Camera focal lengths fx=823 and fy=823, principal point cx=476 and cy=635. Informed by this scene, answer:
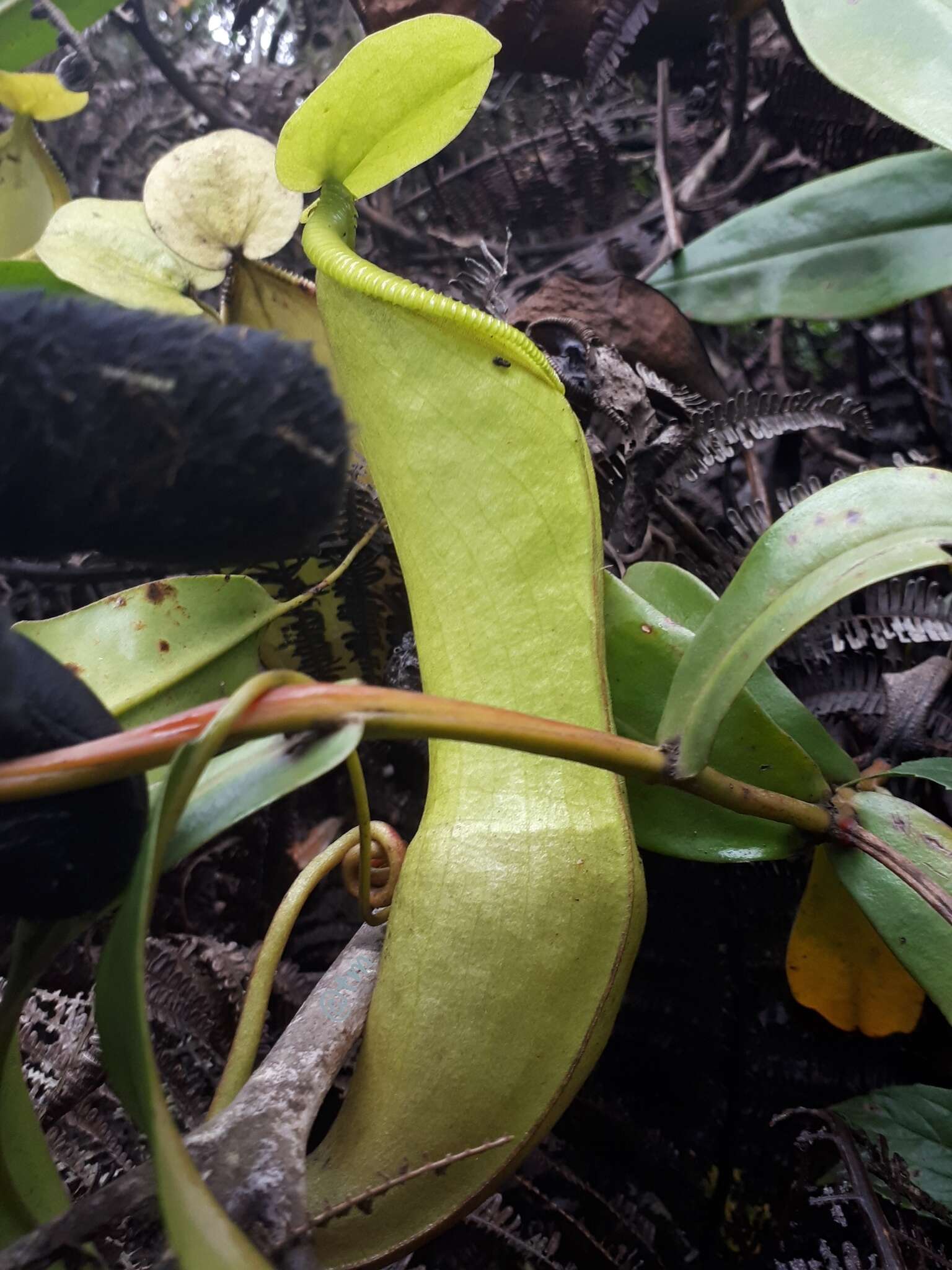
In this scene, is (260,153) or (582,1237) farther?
(260,153)

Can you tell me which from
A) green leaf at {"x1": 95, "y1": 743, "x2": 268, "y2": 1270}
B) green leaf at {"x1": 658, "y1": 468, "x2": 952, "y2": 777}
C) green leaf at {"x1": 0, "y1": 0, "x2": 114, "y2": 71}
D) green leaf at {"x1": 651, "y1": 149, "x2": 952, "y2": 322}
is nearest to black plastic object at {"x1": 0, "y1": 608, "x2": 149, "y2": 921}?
green leaf at {"x1": 95, "y1": 743, "x2": 268, "y2": 1270}

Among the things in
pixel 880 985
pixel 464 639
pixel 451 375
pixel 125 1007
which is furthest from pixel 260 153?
pixel 880 985

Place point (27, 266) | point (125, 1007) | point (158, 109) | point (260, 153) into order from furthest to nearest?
point (158, 109)
point (260, 153)
point (27, 266)
point (125, 1007)

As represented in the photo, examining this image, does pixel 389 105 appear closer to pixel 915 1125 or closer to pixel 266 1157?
pixel 266 1157

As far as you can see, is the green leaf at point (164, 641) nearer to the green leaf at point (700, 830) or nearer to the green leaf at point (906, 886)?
the green leaf at point (700, 830)

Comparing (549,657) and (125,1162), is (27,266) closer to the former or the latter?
(549,657)

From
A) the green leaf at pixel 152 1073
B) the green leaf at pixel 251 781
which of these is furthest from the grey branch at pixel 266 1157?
the green leaf at pixel 251 781

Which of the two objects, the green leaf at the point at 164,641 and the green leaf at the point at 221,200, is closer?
the green leaf at the point at 164,641
